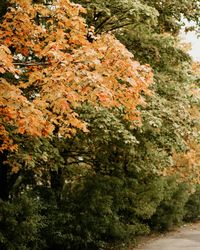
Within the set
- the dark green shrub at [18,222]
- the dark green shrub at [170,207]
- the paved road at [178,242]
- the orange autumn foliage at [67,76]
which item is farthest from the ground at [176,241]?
the orange autumn foliage at [67,76]

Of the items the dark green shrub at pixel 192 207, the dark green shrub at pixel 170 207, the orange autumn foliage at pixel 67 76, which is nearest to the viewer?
the orange autumn foliage at pixel 67 76

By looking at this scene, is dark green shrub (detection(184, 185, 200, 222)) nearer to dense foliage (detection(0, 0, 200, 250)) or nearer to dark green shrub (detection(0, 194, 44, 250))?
dense foliage (detection(0, 0, 200, 250))

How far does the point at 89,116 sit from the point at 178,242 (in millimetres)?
9458

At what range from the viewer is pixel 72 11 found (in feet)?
24.8

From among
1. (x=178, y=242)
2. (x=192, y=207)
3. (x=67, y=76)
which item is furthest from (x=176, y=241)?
(x=67, y=76)

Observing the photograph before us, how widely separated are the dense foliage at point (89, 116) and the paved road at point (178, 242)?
0.84 meters

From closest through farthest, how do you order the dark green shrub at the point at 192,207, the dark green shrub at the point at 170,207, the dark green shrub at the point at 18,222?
the dark green shrub at the point at 18,222
the dark green shrub at the point at 170,207
the dark green shrub at the point at 192,207

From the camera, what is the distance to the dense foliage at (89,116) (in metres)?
6.88

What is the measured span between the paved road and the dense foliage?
84cm

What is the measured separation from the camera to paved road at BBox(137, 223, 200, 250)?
53.3ft

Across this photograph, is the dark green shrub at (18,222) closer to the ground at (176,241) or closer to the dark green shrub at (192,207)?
the ground at (176,241)

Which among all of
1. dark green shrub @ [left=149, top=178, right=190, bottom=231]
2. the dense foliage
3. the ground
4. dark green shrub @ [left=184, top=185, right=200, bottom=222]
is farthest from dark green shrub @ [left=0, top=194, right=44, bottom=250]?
dark green shrub @ [left=184, top=185, right=200, bottom=222]

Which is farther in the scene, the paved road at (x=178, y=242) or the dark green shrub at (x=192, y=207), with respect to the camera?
the dark green shrub at (x=192, y=207)

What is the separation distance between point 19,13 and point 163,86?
603cm
